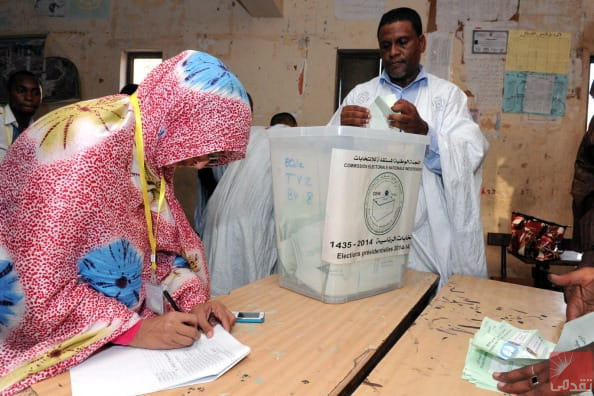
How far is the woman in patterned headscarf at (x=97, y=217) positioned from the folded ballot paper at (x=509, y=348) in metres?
0.41

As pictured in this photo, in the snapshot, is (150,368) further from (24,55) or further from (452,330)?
(24,55)

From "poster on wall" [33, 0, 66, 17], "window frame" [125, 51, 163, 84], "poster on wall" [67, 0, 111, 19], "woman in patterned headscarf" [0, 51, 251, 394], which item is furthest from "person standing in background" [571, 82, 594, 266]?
"poster on wall" [33, 0, 66, 17]

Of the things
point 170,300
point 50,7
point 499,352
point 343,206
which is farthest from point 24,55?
point 499,352

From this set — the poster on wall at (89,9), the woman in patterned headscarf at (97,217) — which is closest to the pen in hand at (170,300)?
the woman in patterned headscarf at (97,217)

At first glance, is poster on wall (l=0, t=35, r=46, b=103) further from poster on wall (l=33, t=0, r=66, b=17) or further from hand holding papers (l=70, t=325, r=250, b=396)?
hand holding papers (l=70, t=325, r=250, b=396)

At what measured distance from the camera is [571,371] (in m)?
0.58

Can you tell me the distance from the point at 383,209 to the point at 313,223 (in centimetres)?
15

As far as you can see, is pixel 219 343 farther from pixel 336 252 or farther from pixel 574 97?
pixel 574 97

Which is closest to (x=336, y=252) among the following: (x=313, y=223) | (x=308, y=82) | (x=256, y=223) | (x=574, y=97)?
(x=313, y=223)

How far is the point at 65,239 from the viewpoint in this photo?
25.4 inches

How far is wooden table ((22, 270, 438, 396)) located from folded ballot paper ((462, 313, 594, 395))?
148mm

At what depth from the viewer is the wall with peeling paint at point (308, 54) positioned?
3.04m

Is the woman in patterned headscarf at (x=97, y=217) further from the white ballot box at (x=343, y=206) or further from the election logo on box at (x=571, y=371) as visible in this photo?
the election logo on box at (x=571, y=371)

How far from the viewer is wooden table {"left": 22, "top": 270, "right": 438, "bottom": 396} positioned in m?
0.61
